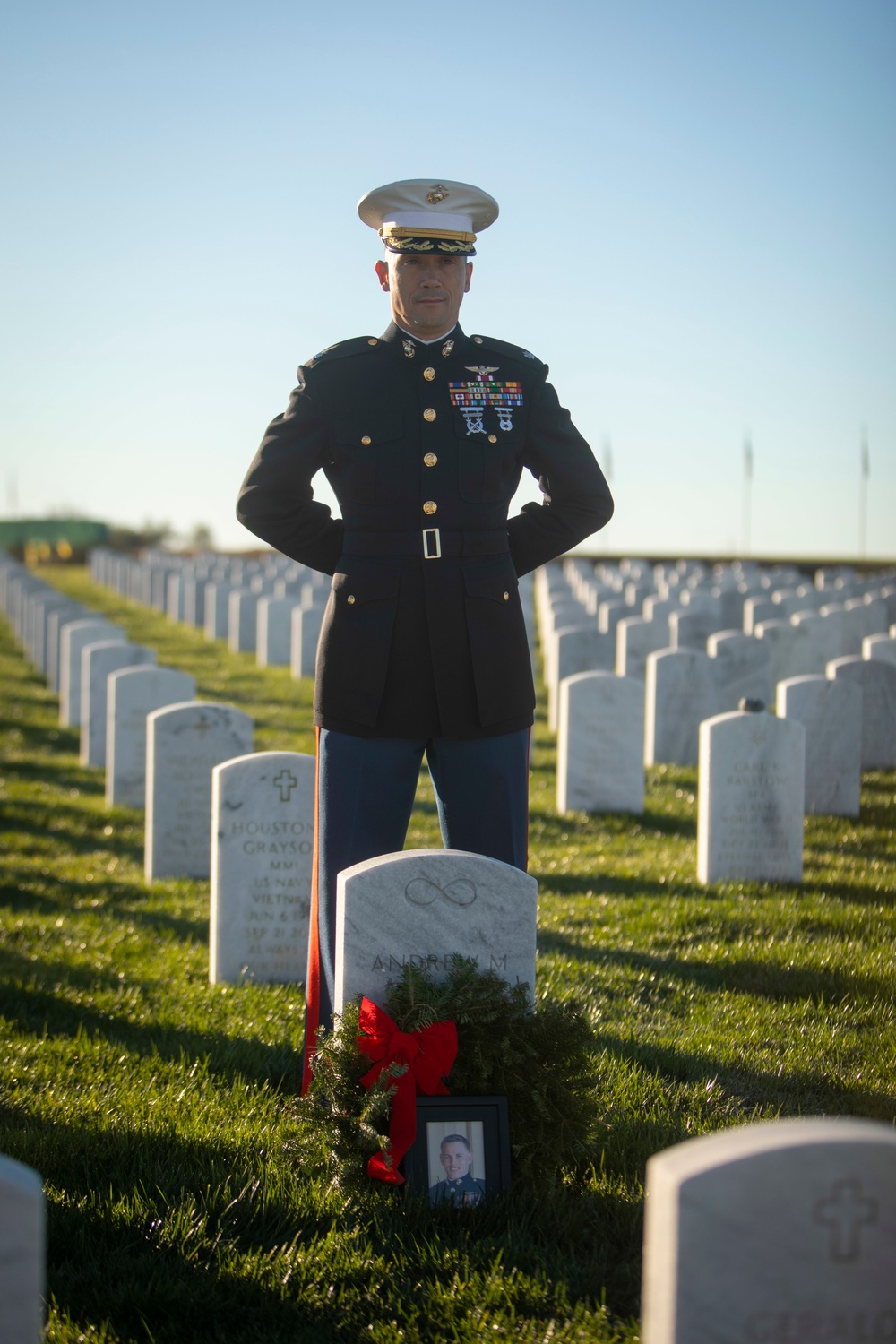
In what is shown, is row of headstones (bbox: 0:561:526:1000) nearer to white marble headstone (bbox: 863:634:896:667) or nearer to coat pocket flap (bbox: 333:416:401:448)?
coat pocket flap (bbox: 333:416:401:448)

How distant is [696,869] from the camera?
6.44 metres

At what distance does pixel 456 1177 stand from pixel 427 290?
2193 millimetres

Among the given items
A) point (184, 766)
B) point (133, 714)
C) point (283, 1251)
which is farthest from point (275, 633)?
point (283, 1251)

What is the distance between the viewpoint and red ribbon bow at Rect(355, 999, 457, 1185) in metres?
2.80

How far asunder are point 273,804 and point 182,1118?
160 cm

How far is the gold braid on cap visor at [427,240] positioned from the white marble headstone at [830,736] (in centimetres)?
499

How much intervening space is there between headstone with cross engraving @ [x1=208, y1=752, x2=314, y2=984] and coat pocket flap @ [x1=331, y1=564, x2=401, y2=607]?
1.66 m

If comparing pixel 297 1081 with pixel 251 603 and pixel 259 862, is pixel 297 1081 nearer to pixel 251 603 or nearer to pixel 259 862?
pixel 259 862

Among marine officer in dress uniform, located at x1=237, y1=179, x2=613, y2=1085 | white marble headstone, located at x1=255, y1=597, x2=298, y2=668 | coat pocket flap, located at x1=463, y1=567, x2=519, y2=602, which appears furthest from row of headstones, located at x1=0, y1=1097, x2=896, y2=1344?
white marble headstone, located at x1=255, y1=597, x2=298, y2=668

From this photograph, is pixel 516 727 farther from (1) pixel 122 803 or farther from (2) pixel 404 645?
(1) pixel 122 803

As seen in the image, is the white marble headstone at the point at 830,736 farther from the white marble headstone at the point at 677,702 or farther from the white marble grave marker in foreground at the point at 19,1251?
the white marble grave marker in foreground at the point at 19,1251

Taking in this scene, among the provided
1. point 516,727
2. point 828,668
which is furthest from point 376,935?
point 828,668

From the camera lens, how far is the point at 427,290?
10.4ft

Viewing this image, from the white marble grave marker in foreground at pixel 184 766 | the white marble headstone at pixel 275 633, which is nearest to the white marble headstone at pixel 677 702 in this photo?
the white marble grave marker in foreground at pixel 184 766
